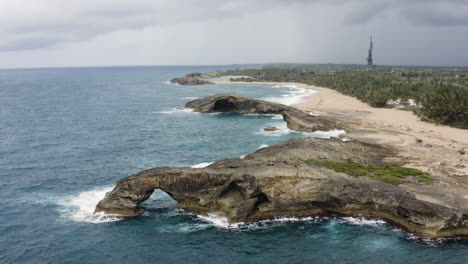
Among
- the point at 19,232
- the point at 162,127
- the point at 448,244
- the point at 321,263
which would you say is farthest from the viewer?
the point at 162,127

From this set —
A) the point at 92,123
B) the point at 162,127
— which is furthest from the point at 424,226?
the point at 92,123

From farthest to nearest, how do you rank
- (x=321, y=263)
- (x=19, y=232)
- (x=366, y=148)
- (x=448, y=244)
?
1. (x=366, y=148)
2. (x=19, y=232)
3. (x=448, y=244)
4. (x=321, y=263)

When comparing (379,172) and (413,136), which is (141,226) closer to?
(379,172)

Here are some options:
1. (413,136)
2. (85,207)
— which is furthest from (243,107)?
(85,207)

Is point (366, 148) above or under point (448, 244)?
above

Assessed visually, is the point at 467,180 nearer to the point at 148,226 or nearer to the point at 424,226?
the point at 424,226

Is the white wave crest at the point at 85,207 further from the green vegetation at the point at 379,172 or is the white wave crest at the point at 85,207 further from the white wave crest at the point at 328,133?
the white wave crest at the point at 328,133

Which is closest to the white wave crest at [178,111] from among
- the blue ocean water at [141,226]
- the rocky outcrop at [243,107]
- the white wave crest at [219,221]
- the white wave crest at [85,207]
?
the rocky outcrop at [243,107]
